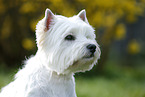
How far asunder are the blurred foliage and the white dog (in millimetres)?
6987

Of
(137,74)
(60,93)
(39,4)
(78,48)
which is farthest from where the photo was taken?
(137,74)

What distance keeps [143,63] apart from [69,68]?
1583 centimetres

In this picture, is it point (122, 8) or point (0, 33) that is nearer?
point (122, 8)

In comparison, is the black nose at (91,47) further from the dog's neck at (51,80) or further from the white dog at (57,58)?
the dog's neck at (51,80)

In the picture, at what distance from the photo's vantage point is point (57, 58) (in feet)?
13.3

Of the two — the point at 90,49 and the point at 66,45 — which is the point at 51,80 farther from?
the point at 90,49

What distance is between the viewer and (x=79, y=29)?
408 cm

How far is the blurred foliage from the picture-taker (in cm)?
1179

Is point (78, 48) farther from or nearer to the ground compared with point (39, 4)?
nearer to the ground

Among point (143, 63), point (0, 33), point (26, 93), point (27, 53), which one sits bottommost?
point (26, 93)

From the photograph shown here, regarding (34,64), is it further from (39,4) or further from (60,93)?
(39,4)

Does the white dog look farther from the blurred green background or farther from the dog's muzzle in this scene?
the blurred green background

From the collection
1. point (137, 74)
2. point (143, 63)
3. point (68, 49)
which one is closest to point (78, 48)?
point (68, 49)

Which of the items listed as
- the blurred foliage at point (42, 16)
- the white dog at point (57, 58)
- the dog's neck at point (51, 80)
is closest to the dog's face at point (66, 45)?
the white dog at point (57, 58)
